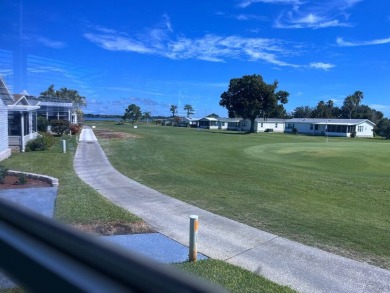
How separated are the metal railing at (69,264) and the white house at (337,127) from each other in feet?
279

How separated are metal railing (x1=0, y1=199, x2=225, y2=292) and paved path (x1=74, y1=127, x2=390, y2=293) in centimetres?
484

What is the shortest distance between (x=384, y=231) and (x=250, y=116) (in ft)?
237

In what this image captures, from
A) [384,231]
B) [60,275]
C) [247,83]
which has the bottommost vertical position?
[384,231]

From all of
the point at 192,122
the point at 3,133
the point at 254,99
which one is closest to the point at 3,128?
the point at 3,133

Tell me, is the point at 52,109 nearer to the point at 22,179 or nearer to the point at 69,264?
the point at 22,179

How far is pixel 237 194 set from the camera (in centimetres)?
1274

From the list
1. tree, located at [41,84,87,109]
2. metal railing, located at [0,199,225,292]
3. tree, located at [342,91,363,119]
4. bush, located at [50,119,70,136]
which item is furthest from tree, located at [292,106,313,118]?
metal railing, located at [0,199,225,292]

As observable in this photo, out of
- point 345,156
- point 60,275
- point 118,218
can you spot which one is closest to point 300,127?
point 345,156

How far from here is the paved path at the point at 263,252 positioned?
5.87 meters

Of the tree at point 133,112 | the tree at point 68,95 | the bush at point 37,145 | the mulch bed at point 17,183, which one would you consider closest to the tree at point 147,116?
the tree at point 133,112

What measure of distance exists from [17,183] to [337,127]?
3157 inches

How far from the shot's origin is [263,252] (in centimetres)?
712

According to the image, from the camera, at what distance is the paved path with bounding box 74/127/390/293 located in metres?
5.87

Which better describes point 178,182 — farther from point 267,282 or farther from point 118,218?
point 267,282
